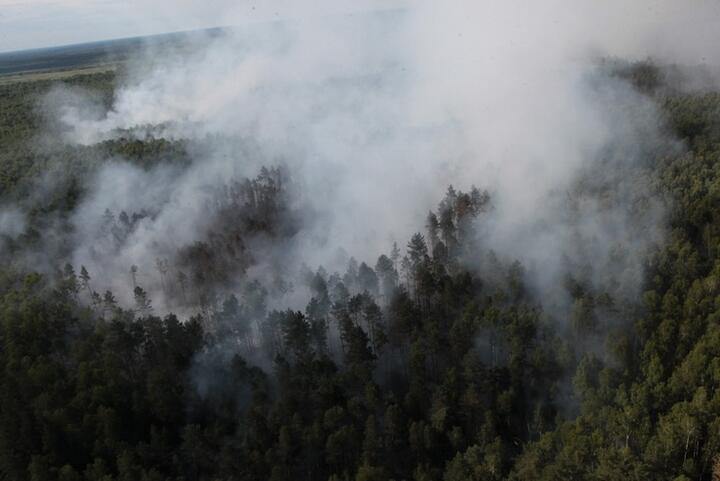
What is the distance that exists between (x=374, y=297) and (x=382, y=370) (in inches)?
405

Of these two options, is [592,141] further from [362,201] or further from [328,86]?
[328,86]

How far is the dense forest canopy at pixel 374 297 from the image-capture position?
4241cm

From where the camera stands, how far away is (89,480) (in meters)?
39.9

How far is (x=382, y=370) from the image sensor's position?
55.0 m

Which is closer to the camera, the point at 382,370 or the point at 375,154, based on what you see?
the point at 382,370

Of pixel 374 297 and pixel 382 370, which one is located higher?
pixel 374 297

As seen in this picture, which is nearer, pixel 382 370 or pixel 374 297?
pixel 382 370

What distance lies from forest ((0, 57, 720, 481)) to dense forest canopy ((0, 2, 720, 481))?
0.79ft

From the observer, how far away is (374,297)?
63.4 m

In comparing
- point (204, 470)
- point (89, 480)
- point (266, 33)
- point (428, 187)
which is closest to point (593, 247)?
point (428, 187)

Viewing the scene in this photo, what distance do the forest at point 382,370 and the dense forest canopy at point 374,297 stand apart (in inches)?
9.5

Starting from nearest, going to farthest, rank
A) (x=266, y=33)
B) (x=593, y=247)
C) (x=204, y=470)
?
(x=204, y=470) → (x=593, y=247) → (x=266, y=33)

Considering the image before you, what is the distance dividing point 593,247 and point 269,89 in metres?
115

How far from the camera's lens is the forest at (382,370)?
4016cm
